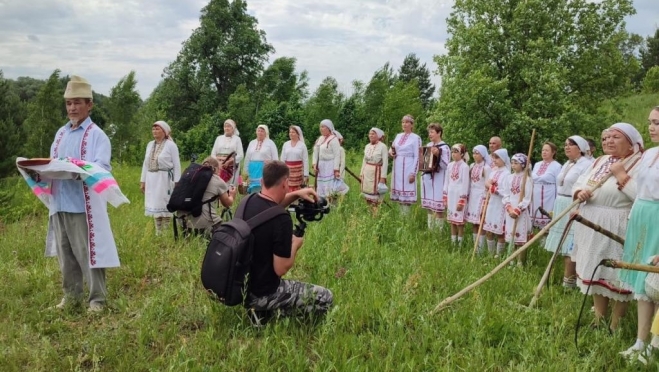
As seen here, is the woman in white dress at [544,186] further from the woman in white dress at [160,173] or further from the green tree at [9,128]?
the green tree at [9,128]

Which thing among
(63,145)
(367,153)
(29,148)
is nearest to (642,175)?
(63,145)

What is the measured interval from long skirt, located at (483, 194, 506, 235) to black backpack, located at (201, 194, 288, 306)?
13.9ft

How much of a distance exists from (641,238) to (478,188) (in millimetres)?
3579

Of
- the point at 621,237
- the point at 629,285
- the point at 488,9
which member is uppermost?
the point at 488,9

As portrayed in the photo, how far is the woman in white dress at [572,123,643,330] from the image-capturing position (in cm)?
397

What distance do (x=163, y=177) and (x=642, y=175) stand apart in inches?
238

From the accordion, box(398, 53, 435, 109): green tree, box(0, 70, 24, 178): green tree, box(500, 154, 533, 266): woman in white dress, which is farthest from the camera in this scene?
box(398, 53, 435, 109): green tree

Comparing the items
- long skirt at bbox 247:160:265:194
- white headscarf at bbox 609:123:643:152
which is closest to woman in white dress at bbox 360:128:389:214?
long skirt at bbox 247:160:265:194

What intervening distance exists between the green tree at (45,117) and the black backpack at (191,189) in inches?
943

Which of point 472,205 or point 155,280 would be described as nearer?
point 155,280

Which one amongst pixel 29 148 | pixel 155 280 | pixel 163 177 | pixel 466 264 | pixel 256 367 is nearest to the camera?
pixel 256 367

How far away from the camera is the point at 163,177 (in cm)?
722

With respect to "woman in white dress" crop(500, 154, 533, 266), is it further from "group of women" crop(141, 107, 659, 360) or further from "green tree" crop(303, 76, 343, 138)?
"green tree" crop(303, 76, 343, 138)

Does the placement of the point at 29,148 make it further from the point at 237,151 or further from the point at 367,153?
the point at 367,153
